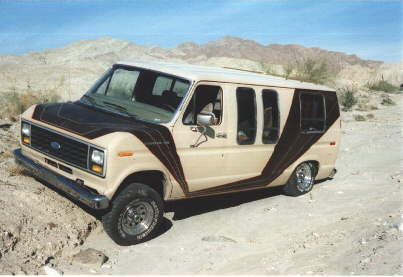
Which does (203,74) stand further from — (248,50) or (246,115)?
(248,50)

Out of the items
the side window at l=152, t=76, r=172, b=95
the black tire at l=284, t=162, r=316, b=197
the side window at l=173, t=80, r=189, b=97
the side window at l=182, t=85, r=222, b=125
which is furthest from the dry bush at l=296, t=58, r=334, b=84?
the side window at l=173, t=80, r=189, b=97

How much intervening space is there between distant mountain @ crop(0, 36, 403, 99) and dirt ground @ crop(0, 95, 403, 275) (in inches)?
369

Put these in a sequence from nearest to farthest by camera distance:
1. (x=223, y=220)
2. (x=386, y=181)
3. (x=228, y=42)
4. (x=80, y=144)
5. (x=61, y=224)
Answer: (x=80, y=144) → (x=61, y=224) → (x=223, y=220) → (x=386, y=181) → (x=228, y=42)

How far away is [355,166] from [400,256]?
19.1 ft

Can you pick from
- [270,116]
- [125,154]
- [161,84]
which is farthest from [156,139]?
[270,116]

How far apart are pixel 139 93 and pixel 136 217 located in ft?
6.12

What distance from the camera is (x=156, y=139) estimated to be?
5.48 m

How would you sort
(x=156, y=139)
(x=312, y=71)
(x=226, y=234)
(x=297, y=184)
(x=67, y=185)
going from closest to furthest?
1. (x=67, y=185)
2. (x=156, y=139)
3. (x=226, y=234)
4. (x=297, y=184)
5. (x=312, y=71)

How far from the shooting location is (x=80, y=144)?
5.23 metres

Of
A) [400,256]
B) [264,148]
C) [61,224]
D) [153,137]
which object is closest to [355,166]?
[264,148]

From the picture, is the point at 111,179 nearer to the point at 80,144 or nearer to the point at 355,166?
the point at 80,144

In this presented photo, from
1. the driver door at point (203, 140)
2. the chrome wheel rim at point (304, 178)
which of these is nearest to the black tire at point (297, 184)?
the chrome wheel rim at point (304, 178)

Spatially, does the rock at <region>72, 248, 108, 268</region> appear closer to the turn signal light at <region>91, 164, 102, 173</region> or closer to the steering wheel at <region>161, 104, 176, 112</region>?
the turn signal light at <region>91, 164, 102, 173</region>

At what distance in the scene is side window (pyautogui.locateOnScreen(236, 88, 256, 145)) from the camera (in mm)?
6523
